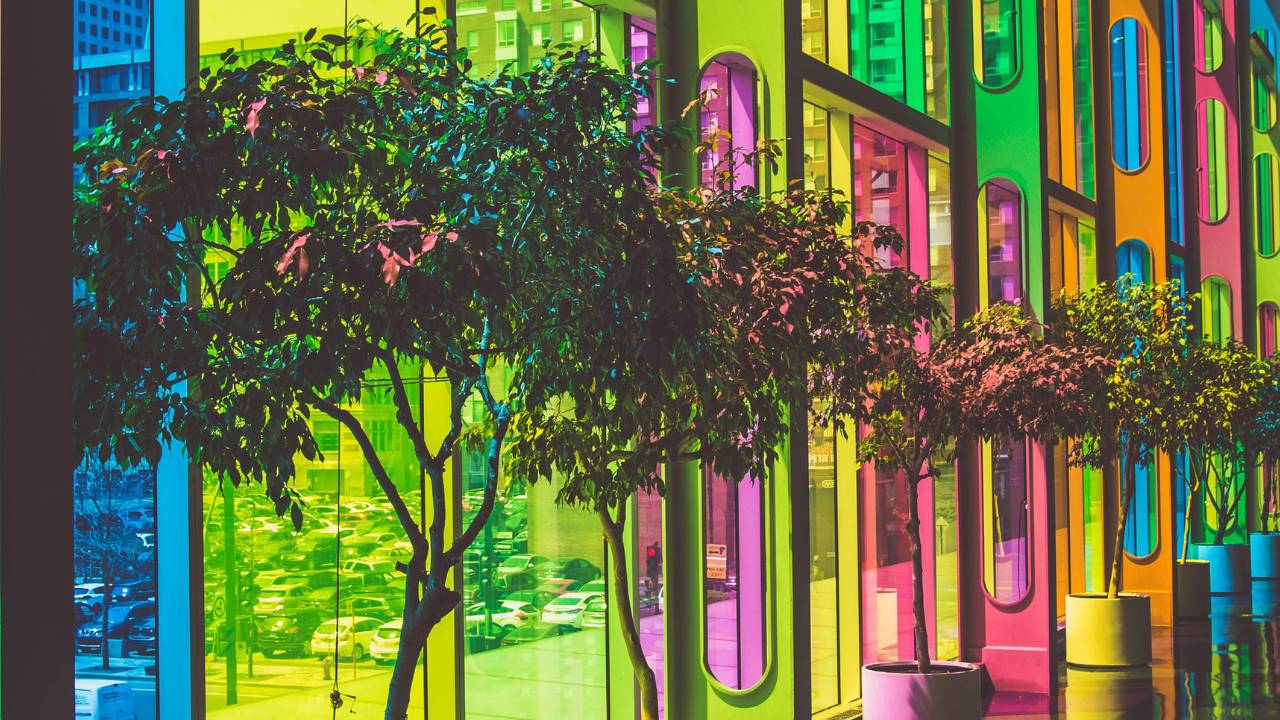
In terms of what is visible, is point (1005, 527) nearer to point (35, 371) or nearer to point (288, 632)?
point (288, 632)

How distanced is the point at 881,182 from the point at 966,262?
127 cm

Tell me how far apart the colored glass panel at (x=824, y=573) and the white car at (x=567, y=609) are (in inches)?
118

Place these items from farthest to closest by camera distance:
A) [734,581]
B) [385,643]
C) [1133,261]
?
[1133,261] < [734,581] < [385,643]

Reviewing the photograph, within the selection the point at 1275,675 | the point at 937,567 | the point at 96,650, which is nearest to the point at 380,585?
the point at 96,650

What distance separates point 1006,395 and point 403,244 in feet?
21.8

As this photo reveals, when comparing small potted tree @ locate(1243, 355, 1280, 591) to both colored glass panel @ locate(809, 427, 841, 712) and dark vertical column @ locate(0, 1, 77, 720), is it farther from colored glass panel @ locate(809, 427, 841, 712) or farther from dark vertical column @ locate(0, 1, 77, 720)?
dark vertical column @ locate(0, 1, 77, 720)

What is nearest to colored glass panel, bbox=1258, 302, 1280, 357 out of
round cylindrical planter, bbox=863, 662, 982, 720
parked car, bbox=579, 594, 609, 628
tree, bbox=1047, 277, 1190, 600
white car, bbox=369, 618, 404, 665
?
tree, bbox=1047, 277, 1190, 600

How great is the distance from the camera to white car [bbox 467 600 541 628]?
7.22 m

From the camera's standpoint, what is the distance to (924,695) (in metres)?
8.88

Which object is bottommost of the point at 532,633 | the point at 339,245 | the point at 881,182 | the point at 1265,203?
the point at 532,633

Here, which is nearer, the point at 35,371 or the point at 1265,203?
the point at 35,371

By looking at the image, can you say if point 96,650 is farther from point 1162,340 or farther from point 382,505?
point 1162,340

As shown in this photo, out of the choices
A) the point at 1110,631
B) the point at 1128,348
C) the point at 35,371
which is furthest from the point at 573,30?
the point at 1110,631

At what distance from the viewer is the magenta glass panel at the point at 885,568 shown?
38.4ft
